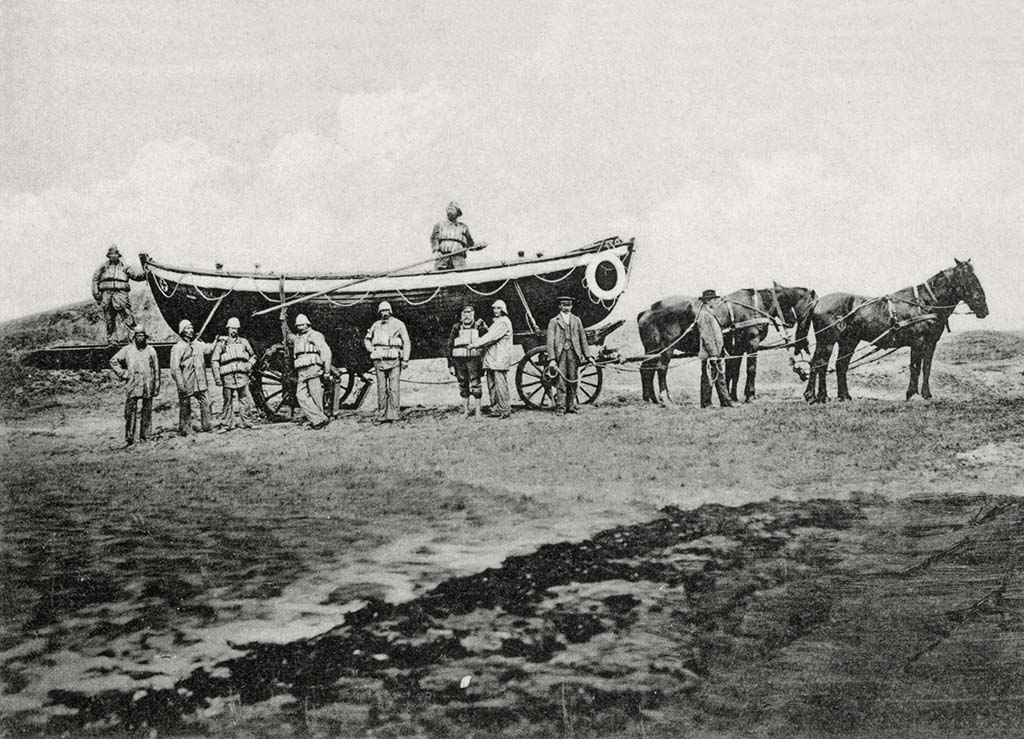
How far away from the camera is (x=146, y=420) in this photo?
6559 mm

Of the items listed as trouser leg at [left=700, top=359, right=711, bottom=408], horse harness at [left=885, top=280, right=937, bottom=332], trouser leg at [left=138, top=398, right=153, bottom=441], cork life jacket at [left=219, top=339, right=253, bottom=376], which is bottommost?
trouser leg at [left=138, top=398, right=153, bottom=441]

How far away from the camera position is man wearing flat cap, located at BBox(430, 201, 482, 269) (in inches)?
251

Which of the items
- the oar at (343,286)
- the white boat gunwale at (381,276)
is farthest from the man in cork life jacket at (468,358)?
the oar at (343,286)

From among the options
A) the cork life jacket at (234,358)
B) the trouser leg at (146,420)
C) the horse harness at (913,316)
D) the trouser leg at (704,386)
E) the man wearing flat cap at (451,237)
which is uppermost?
the man wearing flat cap at (451,237)

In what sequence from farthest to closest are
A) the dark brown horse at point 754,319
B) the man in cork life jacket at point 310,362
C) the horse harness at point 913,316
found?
the man in cork life jacket at point 310,362 < the dark brown horse at point 754,319 < the horse harness at point 913,316

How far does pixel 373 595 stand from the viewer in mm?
4859

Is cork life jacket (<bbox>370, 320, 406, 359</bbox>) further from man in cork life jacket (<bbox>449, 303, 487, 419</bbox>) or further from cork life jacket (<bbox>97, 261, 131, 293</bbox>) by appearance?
cork life jacket (<bbox>97, 261, 131, 293</bbox>)

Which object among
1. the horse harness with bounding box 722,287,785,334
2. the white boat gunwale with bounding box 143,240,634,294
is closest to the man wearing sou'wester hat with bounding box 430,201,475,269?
the white boat gunwale with bounding box 143,240,634,294

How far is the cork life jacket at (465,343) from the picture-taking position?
7258mm

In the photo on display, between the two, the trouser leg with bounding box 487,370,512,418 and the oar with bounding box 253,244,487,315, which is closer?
the oar with bounding box 253,244,487,315

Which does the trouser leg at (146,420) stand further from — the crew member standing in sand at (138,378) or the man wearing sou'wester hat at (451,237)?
the man wearing sou'wester hat at (451,237)

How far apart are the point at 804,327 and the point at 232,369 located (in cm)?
470

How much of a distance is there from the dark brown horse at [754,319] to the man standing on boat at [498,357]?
70.4 inches

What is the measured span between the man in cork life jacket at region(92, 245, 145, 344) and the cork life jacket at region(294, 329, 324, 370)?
4.19ft
